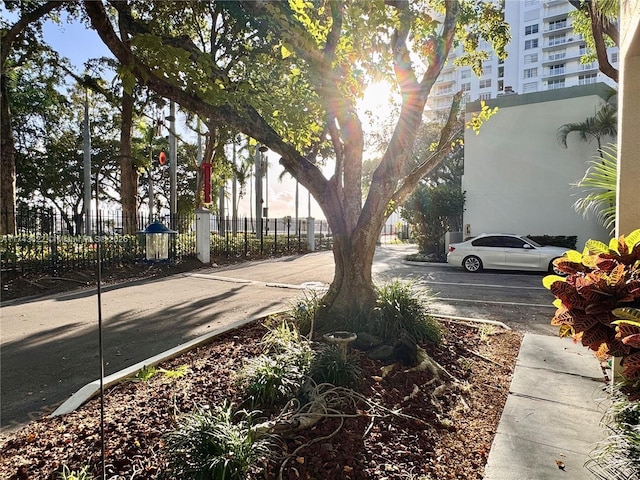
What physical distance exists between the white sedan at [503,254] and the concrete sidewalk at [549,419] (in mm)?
8078

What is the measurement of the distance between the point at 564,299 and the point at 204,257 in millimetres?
12941

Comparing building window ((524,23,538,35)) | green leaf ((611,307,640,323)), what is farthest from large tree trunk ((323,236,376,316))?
building window ((524,23,538,35))

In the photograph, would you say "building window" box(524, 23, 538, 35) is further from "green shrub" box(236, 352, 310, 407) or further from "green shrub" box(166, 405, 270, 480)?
"green shrub" box(166, 405, 270, 480)

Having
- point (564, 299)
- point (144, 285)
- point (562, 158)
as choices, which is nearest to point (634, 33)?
point (564, 299)

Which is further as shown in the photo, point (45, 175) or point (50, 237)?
point (45, 175)

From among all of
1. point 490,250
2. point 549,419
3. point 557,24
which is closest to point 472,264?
point 490,250

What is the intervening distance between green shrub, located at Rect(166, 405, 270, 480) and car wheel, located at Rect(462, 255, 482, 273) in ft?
39.0

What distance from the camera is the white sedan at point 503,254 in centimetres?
1185

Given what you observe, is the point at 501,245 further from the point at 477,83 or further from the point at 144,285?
the point at 477,83

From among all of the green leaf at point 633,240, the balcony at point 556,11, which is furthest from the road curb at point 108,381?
the balcony at point 556,11

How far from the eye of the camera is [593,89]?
13477 mm

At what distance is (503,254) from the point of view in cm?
1242

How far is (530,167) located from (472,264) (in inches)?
182

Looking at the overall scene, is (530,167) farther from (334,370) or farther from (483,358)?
(334,370)
